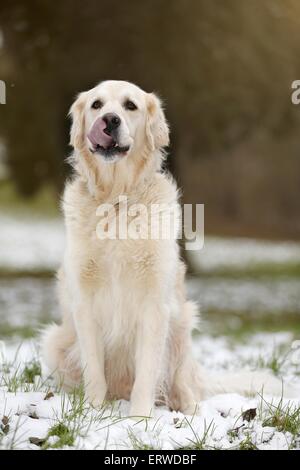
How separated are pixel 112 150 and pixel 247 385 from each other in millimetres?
1773

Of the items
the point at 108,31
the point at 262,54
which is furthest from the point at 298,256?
the point at 108,31

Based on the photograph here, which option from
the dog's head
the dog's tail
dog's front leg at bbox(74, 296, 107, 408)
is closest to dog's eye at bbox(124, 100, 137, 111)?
the dog's head

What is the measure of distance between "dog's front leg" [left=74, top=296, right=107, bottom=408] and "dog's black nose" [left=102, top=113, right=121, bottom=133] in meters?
0.92

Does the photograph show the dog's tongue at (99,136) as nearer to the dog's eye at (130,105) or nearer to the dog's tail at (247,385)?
the dog's eye at (130,105)

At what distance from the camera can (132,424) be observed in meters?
3.33

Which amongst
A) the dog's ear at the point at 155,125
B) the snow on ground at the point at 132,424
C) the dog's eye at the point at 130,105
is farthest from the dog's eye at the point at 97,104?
the snow on ground at the point at 132,424

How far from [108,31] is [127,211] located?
28.4 feet

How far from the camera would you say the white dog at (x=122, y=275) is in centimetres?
366

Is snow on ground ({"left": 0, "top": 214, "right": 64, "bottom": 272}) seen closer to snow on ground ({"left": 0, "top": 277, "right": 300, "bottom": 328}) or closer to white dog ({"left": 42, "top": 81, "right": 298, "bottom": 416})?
snow on ground ({"left": 0, "top": 277, "right": 300, "bottom": 328})

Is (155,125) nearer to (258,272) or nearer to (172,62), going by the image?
(172,62)

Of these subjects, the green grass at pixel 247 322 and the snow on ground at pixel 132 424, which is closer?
the snow on ground at pixel 132 424

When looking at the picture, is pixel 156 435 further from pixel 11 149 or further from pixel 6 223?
pixel 6 223

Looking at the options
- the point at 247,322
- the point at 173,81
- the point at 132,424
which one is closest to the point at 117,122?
the point at 132,424

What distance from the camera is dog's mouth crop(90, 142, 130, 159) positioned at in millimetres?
3693
